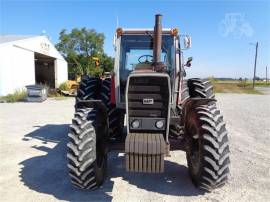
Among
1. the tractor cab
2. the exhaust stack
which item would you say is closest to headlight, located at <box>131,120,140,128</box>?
the tractor cab

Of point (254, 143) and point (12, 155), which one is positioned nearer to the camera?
point (12, 155)

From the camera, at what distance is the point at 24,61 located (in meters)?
22.1

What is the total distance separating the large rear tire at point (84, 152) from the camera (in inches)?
171

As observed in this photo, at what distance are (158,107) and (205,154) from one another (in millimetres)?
1007

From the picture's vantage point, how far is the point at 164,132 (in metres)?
4.71

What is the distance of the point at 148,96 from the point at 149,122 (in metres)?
0.41

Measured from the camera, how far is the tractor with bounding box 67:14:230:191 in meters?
4.21

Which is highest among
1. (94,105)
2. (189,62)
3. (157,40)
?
(157,40)

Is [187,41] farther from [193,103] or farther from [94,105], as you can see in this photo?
[94,105]

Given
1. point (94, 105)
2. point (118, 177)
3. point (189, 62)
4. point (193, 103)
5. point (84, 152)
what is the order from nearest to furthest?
point (84, 152) < point (193, 103) < point (94, 105) < point (118, 177) < point (189, 62)

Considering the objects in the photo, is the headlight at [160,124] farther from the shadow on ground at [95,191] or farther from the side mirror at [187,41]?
the side mirror at [187,41]

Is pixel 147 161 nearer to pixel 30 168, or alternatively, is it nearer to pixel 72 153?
pixel 72 153

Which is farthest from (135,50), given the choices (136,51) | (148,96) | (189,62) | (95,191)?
(95,191)

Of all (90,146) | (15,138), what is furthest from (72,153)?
(15,138)
